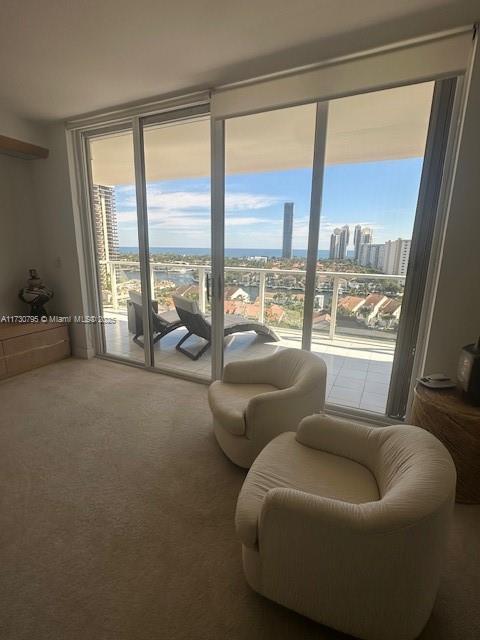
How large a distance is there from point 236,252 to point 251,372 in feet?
3.89

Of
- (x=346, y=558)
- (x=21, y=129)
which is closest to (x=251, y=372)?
(x=346, y=558)

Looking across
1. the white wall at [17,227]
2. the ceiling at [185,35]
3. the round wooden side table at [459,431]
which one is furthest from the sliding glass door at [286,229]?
the white wall at [17,227]

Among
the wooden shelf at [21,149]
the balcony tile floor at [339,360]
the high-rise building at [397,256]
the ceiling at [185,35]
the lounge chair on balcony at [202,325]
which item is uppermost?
the ceiling at [185,35]

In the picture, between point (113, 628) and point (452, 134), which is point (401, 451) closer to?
point (113, 628)

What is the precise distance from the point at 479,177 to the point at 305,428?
5.87 ft

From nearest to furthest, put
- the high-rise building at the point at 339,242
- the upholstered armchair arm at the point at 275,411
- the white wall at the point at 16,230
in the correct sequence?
the upholstered armchair arm at the point at 275,411 → the high-rise building at the point at 339,242 → the white wall at the point at 16,230

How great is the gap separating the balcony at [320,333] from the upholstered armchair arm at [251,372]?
2.11ft

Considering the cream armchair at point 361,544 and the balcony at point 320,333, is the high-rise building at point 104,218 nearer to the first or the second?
the balcony at point 320,333

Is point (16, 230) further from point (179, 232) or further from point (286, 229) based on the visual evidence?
point (286, 229)

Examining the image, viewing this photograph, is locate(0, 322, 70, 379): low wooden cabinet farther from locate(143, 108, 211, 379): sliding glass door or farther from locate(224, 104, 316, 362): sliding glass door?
locate(224, 104, 316, 362): sliding glass door

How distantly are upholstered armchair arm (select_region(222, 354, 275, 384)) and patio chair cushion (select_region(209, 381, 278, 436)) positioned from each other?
4cm

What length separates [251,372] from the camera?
2283mm

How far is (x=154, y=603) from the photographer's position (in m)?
1.19

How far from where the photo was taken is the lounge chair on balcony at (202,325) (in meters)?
3.14
